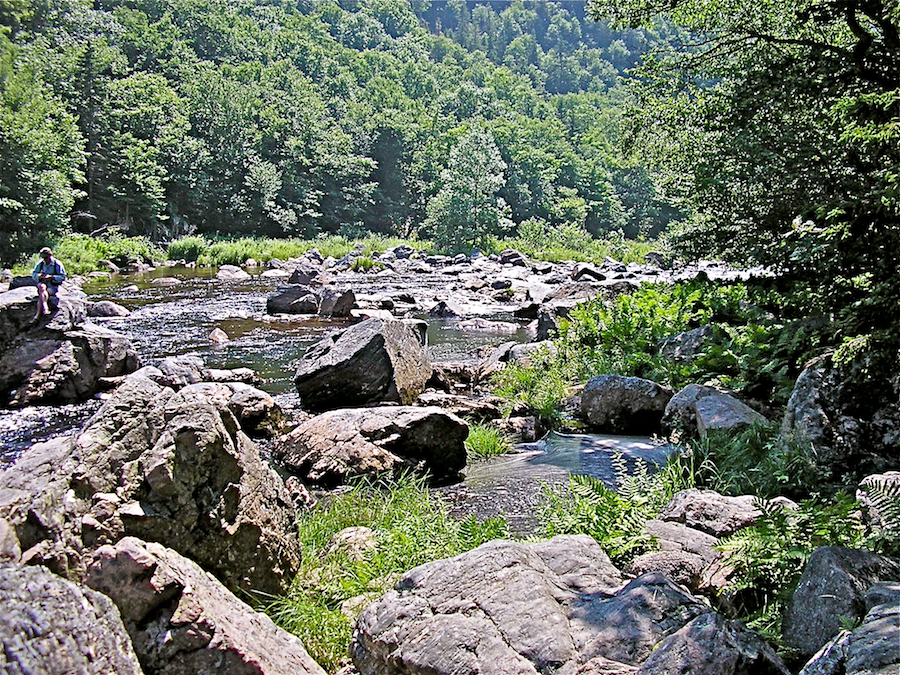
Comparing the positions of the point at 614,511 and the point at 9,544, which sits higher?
the point at 9,544

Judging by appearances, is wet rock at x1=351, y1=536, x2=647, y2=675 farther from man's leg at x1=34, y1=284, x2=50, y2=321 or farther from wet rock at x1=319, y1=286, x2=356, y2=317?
wet rock at x1=319, y1=286, x2=356, y2=317

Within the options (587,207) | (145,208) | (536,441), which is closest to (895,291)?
(536,441)

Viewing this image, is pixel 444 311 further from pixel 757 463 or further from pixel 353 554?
pixel 353 554

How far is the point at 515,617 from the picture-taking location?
11.0ft

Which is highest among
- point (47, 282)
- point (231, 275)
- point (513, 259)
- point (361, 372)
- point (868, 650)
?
point (868, 650)

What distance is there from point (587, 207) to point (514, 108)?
5609cm

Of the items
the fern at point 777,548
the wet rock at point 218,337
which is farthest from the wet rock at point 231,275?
the fern at point 777,548

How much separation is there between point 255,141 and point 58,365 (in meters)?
55.0

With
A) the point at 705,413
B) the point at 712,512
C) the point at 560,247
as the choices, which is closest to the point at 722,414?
the point at 705,413

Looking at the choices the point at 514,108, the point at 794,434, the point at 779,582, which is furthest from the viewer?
the point at 514,108

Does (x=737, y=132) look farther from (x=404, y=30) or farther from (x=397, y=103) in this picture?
(x=404, y=30)

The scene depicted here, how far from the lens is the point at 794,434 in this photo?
588 cm

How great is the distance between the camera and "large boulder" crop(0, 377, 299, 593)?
3.82 meters

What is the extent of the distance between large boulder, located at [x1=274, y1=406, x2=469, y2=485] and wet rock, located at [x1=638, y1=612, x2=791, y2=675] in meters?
4.97
